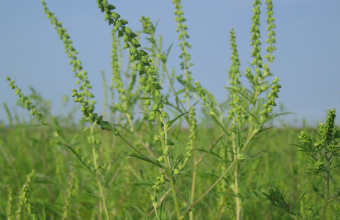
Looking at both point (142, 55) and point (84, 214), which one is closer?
point (142, 55)

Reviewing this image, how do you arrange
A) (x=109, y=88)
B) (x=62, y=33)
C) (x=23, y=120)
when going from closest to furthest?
(x=62, y=33) < (x=109, y=88) < (x=23, y=120)

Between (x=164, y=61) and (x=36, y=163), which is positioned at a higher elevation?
(x=164, y=61)

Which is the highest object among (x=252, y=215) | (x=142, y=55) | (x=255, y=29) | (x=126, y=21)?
(x=255, y=29)

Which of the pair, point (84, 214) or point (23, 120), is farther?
point (23, 120)

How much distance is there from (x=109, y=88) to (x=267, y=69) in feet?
6.60

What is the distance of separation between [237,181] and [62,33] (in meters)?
1.62

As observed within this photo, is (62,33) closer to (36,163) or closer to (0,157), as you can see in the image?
(36,163)

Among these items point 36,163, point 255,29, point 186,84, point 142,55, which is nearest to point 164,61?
point 186,84

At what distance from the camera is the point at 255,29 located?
2.00 m

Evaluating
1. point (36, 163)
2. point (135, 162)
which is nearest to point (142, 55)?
point (135, 162)

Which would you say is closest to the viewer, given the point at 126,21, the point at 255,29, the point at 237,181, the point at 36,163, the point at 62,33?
the point at 126,21

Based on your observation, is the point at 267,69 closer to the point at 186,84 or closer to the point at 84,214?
the point at 186,84

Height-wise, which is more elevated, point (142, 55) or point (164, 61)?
point (164, 61)

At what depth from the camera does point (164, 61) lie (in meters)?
2.25
